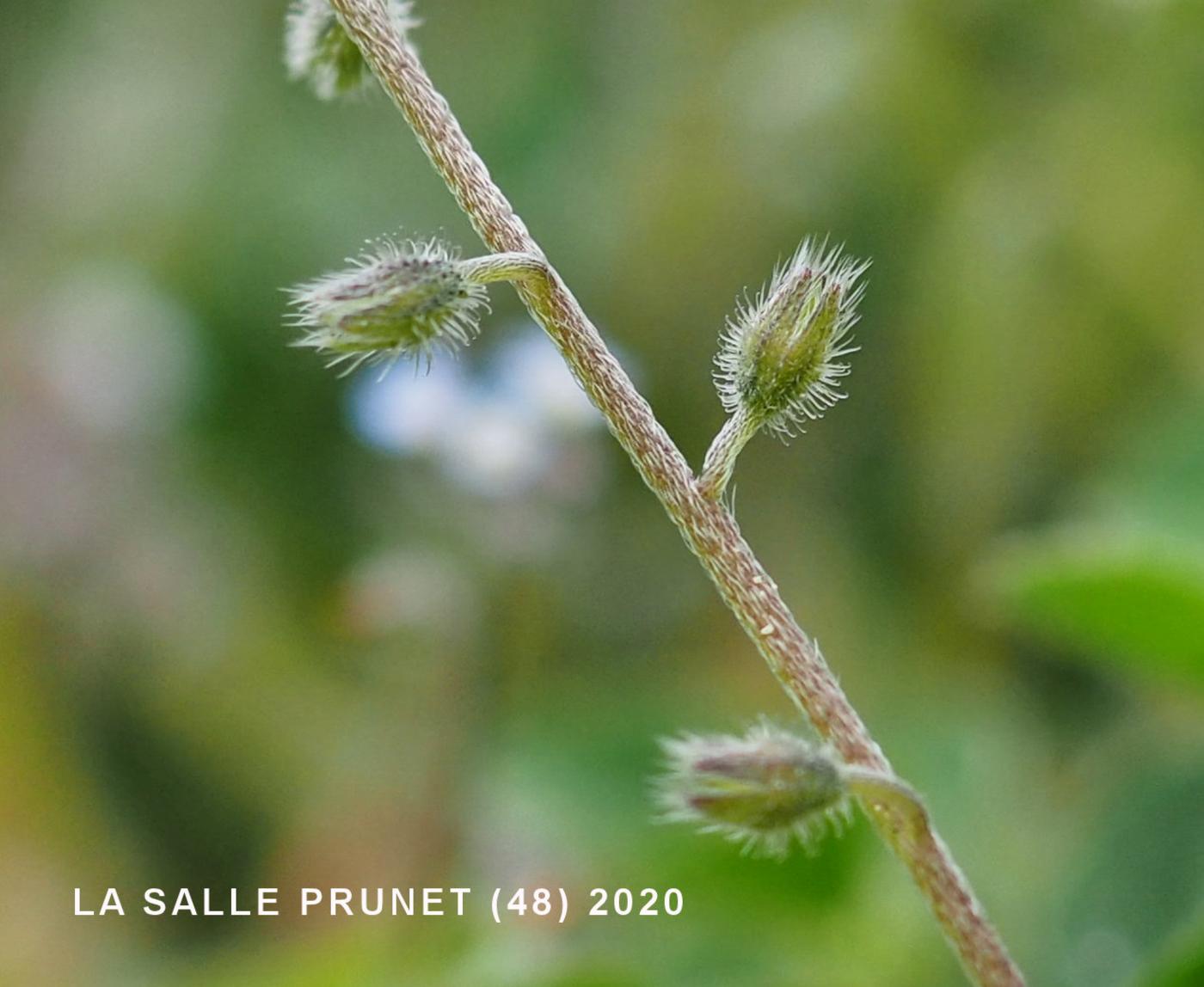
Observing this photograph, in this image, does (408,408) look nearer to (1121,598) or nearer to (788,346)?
(1121,598)

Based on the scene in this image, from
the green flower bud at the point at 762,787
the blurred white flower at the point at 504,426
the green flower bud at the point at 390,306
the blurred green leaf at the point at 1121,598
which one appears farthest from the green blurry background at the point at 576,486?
the green flower bud at the point at 390,306

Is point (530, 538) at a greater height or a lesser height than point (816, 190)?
lesser

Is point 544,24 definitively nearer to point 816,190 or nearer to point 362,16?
point 816,190

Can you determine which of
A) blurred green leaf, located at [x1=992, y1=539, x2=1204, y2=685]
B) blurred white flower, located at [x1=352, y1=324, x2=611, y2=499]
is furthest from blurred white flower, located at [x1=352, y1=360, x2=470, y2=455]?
blurred green leaf, located at [x1=992, y1=539, x2=1204, y2=685]

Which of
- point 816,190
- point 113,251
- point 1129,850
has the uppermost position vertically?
point 113,251

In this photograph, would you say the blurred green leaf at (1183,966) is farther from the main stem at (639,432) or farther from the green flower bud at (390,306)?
the green flower bud at (390,306)

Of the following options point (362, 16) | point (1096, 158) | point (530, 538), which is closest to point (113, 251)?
point (530, 538)
